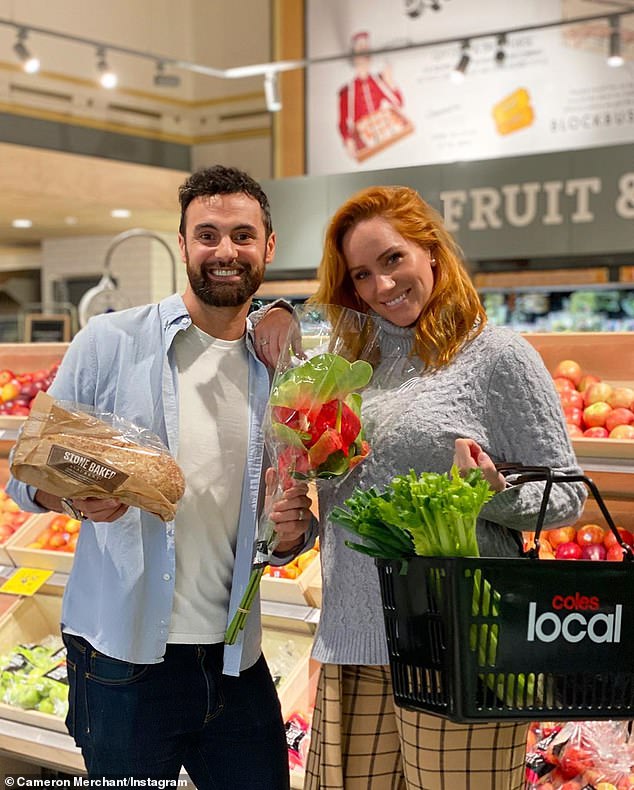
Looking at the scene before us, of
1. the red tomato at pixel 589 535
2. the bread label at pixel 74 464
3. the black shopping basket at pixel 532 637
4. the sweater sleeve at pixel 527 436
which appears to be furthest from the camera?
the red tomato at pixel 589 535

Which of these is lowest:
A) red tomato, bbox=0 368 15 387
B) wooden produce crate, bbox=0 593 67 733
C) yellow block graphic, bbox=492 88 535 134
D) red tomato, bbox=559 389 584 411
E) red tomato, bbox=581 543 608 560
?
wooden produce crate, bbox=0 593 67 733

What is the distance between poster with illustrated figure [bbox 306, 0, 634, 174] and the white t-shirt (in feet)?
23.7

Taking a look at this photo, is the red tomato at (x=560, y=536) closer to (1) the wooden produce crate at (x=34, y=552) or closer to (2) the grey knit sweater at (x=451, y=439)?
(2) the grey knit sweater at (x=451, y=439)

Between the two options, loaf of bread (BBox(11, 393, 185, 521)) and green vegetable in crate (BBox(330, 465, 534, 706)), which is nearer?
green vegetable in crate (BBox(330, 465, 534, 706))

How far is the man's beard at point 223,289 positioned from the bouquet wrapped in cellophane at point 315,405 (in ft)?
0.54

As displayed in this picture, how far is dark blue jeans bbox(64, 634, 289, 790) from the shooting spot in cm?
217

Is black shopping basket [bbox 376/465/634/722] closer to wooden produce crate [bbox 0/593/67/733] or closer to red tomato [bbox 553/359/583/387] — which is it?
red tomato [bbox 553/359/583/387]

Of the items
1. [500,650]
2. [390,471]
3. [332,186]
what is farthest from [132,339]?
[332,186]

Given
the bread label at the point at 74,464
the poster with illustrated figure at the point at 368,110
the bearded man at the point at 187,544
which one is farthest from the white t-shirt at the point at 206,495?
the poster with illustrated figure at the point at 368,110

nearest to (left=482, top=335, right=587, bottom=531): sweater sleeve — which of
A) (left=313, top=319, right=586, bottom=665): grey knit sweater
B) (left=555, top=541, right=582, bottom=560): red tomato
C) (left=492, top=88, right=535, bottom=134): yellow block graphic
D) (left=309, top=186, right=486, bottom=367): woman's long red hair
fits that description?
(left=313, top=319, right=586, bottom=665): grey knit sweater

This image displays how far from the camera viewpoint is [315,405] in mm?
1940

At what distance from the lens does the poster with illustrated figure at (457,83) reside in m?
9.52

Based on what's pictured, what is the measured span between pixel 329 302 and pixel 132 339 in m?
0.44

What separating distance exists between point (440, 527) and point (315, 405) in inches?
17.5
